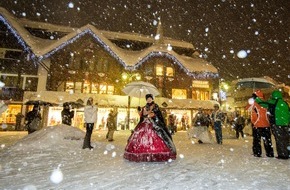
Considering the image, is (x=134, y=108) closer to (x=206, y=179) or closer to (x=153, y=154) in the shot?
(x=153, y=154)

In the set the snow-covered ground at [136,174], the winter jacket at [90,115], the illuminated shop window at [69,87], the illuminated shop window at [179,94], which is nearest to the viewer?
the snow-covered ground at [136,174]

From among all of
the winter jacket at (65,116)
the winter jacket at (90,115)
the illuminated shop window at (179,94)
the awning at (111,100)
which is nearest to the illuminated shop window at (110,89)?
the awning at (111,100)

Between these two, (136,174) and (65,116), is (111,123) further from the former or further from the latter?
(136,174)

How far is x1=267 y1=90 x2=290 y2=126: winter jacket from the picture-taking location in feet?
21.3

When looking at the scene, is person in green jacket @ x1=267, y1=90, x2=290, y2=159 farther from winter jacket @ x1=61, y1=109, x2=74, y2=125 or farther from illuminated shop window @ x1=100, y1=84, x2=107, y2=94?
illuminated shop window @ x1=100, y1=84, x2=107, y2=94

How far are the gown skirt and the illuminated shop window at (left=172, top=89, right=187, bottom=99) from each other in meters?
21.8

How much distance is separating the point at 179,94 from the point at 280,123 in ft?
69.7

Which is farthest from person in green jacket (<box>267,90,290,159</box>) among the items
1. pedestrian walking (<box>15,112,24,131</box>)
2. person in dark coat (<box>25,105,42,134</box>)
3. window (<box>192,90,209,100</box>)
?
pedestrian walking (<box>15,112,24,131</box>)

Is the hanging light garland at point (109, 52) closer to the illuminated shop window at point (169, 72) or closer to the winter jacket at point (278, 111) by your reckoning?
the illuminated shop window at point (169, 72)

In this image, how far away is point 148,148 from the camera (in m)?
5.69

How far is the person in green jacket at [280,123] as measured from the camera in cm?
641

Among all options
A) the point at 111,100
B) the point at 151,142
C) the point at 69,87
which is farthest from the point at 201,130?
the point at 69,87

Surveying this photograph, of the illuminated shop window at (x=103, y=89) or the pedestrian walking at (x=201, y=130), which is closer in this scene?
the pedestrian walking at (x=201, y=130)

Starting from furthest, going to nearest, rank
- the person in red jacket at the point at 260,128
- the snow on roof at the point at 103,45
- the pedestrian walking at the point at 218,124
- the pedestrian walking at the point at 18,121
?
1. the snow on roof at the point at 103,45
2. the pedestrian walking at the point at 18,121
3. the pedestrian walking at the point at 218,124
4. the person in red jacket at the point at 260,128
